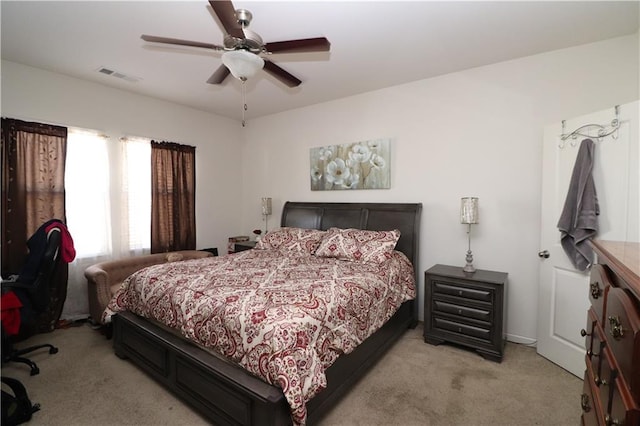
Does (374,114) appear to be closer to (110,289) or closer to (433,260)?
(433,260)

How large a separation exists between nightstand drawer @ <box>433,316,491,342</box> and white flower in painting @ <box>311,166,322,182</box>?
234cm

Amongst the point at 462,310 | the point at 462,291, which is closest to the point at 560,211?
the point at 462,291

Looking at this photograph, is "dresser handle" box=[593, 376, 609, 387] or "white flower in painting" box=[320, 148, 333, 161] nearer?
"dresser handle" box=[593, 376, 609, 387]

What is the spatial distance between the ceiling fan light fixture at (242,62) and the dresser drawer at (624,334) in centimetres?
207

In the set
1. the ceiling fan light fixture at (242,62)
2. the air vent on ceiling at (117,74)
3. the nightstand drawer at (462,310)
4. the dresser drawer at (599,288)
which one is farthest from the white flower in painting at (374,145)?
the air vent on ceiling at (117,74)

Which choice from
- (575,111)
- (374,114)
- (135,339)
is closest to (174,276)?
(135,339)

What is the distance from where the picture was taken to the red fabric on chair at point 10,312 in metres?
1.91

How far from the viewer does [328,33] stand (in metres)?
2.41

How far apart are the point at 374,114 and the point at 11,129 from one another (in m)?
3.87

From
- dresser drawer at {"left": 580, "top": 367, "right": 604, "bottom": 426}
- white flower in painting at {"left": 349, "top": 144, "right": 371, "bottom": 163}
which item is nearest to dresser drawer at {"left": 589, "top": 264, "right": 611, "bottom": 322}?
dresser drawer at {"left": 580, "top": 367, "right": 604, "bottom": 426}

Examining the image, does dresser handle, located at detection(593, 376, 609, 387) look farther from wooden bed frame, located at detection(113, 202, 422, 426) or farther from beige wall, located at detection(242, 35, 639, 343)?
beige wall, located at detection(242, 35, 639, 343)

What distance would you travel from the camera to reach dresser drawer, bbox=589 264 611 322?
1.09m

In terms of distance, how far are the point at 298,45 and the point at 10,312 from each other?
2.61 meters

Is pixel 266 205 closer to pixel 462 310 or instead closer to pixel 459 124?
pixel 459 124
